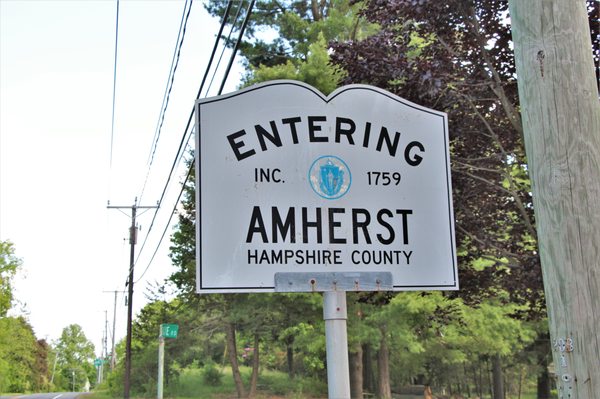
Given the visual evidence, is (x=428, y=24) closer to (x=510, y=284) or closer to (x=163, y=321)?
(x=510, y=284)

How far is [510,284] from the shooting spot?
9719 mm

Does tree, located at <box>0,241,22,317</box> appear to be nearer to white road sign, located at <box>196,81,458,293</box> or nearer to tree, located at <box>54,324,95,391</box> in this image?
white road sign, located at <box>196,81,458,293</box>

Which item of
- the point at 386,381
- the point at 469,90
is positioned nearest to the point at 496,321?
the point at 386,381

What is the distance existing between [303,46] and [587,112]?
22.1 m

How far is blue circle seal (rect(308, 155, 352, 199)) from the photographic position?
3.76 meters

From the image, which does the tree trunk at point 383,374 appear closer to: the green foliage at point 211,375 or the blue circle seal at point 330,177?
the green foliage at point 211,375

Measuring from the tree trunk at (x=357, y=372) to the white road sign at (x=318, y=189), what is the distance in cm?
2041

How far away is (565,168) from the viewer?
2.69 meters

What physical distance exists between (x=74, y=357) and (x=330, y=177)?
136 meters

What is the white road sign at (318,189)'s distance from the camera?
362 centimetres

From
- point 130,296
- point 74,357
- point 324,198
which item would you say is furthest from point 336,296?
point 74,357

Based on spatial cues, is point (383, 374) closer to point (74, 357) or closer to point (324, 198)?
point (324, 198)

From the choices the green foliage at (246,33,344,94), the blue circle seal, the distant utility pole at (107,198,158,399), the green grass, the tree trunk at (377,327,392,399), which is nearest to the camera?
the blue circle seal

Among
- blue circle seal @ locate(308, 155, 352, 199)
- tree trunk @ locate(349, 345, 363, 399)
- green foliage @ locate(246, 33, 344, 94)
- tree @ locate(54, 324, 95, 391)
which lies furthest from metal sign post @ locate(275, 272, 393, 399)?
tree @ locate(54, 324, 95, 391)
